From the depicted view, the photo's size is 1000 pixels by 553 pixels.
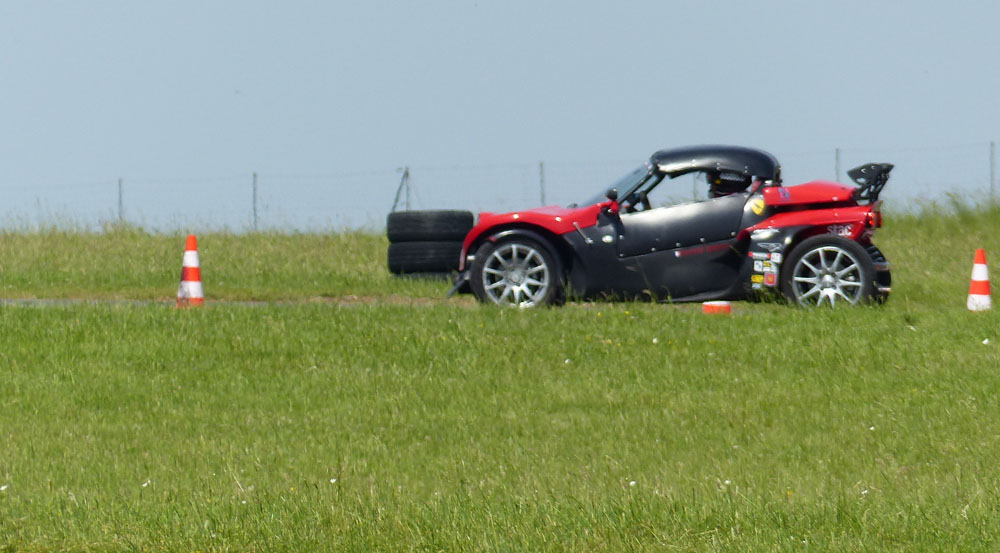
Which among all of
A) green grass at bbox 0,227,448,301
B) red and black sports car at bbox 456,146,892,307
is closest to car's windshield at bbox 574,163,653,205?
red and black sports car at bbox 456,146,892,307

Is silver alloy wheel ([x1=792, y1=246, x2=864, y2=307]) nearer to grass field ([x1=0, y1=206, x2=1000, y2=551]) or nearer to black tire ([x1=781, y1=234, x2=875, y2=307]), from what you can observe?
black tire ([x1=781, y1=234, x2=875, y2=307])

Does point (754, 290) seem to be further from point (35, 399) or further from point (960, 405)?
point (35, 399)

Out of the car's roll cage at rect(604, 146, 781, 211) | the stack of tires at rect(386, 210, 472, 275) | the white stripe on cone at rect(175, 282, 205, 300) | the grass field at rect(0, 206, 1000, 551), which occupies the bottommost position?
the grass field at rect(0, 206, 1000, 551)

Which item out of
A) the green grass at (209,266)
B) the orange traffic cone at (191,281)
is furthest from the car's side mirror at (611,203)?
the orange traffic cone at (191,281)

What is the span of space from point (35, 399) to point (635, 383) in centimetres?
434

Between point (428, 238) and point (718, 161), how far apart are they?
16.9 feet

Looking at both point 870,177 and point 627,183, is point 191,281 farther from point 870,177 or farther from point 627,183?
point 870,177

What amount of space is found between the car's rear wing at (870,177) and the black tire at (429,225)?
565 centimetres

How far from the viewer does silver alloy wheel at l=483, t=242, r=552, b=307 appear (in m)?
12.3

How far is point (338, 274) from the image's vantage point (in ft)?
58.7

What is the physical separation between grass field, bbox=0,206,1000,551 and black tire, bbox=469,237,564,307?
61 centimetres

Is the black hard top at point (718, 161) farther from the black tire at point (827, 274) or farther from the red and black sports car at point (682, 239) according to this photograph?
the black tire at point (827, 274)

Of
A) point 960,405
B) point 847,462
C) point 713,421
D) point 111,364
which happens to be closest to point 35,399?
point 111,364

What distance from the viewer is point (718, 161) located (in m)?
12.3
